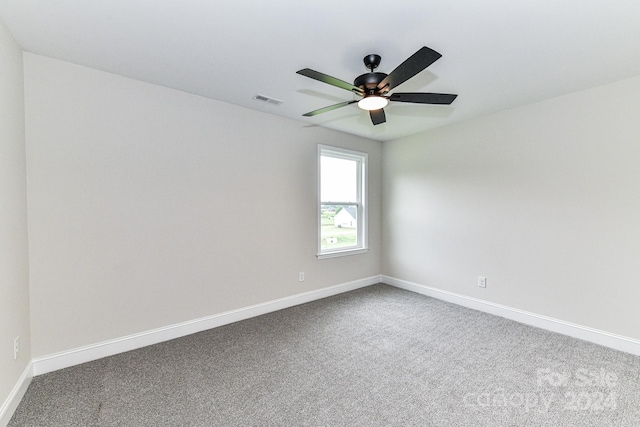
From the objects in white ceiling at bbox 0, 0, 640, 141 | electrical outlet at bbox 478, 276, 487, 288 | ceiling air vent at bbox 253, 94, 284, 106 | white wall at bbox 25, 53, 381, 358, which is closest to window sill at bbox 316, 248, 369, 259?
white wall at bbox 25, 53, 381, 358

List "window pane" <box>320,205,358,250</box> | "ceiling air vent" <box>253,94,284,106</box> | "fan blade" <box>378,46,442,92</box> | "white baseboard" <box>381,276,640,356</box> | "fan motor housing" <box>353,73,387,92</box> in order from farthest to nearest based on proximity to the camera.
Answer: "window pane" <box>320,205,358,250</box> → "ceiling air vent" <box>253,94,284,106</box> → "white baseboard" <box>381,276,640,356</box> → "fan motor housing" <box>353,73,387,92</box> → "fan blade" <box>378,46,442,92</box>

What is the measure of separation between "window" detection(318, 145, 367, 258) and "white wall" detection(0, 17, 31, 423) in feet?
9.48

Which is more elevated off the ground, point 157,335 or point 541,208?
point 541,208

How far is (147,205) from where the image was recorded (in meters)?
2.71

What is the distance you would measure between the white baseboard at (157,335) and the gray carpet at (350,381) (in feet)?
0.26

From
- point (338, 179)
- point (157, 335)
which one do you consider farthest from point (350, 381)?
point (338, 179)

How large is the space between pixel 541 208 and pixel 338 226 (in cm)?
251

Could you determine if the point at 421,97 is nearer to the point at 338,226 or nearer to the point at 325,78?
the point at 325,78

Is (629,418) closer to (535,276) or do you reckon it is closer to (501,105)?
(535,276)

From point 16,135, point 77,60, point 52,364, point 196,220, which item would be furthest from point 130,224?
point 77,60

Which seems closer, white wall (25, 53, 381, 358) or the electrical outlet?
white wall (25, 53, 381, 358)

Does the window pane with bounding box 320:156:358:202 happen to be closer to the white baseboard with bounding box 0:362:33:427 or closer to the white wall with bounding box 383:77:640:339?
the white wall with bounding box 383:77:640:339

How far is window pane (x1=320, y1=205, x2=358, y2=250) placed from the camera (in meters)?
4.21

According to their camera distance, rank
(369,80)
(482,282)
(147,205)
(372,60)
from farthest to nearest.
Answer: (482,282) < (147,205) < (372,60) < (369,80)
